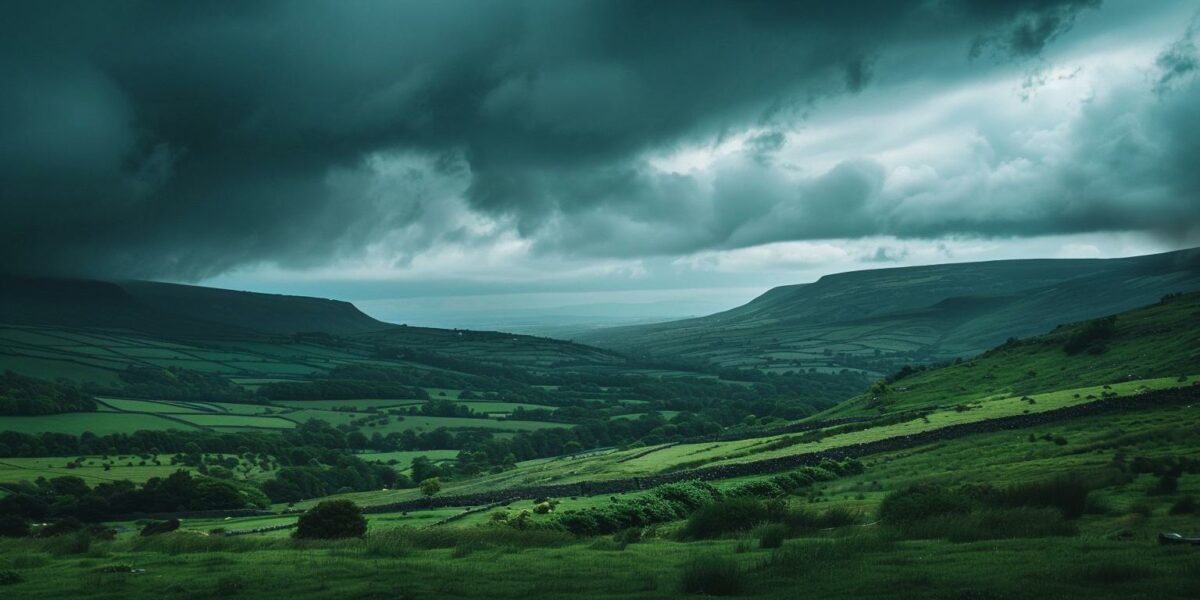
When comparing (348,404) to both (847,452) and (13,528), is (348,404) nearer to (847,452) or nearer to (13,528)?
(13,528)

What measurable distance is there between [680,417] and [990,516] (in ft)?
467

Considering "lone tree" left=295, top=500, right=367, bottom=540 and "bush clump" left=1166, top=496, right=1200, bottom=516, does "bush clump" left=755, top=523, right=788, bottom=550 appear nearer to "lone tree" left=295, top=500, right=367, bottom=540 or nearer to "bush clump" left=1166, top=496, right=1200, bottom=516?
"bush clump" left=1166, top=496, right=1200, bottom=516

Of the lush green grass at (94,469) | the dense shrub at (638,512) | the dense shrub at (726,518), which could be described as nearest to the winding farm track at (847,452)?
the dense shrub at (638,512)

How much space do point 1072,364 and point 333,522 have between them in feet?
285

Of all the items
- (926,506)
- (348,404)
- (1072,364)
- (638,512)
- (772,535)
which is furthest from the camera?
(348,404)

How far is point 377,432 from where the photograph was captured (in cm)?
14938

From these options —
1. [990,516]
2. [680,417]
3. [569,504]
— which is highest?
[990,516]

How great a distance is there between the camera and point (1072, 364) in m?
93.8

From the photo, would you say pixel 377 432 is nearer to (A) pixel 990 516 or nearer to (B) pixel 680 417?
(B) pixel 680 417

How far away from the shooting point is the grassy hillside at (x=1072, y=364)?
80.9m

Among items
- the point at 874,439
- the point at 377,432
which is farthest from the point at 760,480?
the point at 377,432

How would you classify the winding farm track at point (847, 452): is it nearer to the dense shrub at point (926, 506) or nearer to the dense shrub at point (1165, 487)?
the dense shrub at point (926, 506)

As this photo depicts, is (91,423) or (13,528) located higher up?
(13,528)

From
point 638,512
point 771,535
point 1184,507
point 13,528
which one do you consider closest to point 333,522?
point 638,512
